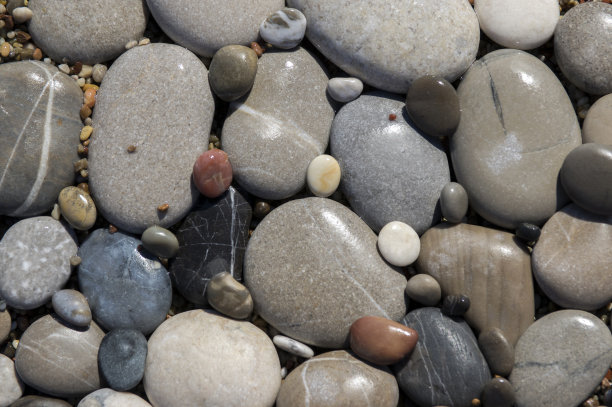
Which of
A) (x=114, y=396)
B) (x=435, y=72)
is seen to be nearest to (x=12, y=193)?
(x=114, y=396)

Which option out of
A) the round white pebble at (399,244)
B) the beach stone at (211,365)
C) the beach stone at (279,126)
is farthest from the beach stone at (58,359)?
the round white pebble at (399,244)

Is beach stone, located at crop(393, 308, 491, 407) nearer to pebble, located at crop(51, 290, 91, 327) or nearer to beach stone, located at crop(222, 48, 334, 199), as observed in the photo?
beach stone, located at crop(222, 48, 334, 199)

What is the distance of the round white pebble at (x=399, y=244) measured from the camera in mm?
2941

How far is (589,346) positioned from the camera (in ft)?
9.20

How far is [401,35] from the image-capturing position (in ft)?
9.64

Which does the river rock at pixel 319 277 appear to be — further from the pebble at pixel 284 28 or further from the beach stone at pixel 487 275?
the pebble at pixel 284 28

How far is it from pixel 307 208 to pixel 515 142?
1.22 m

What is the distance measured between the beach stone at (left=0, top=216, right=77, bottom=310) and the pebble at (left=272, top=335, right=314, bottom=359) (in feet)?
4.21

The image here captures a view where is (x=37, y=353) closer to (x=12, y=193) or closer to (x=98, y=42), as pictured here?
(x=12, y=193)

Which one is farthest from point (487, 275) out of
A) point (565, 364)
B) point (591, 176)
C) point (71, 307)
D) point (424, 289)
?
point (71, 307)

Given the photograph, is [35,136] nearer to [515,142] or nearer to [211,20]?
[211,20]

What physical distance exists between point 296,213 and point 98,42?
5.07 ft

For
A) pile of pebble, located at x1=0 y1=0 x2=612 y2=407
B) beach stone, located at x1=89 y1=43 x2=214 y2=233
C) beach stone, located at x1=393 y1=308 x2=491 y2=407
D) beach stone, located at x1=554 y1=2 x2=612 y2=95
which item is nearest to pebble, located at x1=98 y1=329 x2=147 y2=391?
pile of pebble, located at x1=0 y1=0 x2=612 y2=407

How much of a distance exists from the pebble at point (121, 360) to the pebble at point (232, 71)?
1.48 metres
